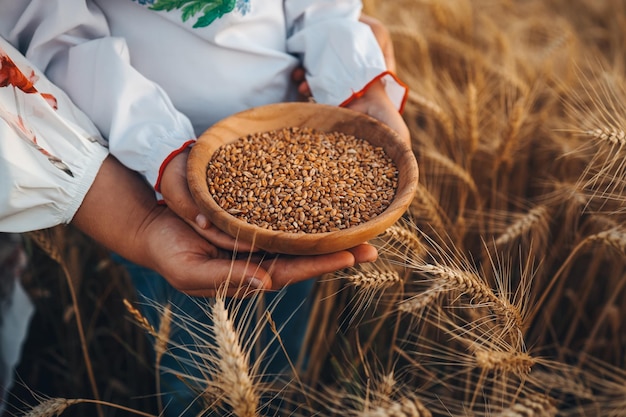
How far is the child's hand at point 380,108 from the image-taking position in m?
1.21

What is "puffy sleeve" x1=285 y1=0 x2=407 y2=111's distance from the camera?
1229 millimetres

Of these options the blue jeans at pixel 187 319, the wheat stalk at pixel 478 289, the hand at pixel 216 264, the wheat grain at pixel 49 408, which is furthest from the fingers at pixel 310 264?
the wheat grain at pixel 49 408

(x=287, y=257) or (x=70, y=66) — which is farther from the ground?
(x=70, y=66)

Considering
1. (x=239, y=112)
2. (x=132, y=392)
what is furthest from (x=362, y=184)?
(x=132, y=392)

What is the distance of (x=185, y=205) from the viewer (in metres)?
1.03

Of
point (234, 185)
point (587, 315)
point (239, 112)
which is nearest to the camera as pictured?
point (234, 185)

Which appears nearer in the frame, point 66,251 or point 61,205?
point 61,205

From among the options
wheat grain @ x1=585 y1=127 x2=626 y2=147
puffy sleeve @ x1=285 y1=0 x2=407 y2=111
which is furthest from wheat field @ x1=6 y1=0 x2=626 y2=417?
puffy sleeve @ x1=285 y1=0 x2=407 y2=111

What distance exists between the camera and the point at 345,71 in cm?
124

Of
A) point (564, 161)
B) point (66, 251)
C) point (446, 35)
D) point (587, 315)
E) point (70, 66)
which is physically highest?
point (70, 66)

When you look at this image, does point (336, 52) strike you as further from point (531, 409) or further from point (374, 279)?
point (531, 409)

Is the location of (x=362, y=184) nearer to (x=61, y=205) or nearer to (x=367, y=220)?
(x=367, y=220)

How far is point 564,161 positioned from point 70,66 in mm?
1492

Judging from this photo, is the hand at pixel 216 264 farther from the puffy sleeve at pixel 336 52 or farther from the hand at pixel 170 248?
the puffy sleeve at pixel 336 52
